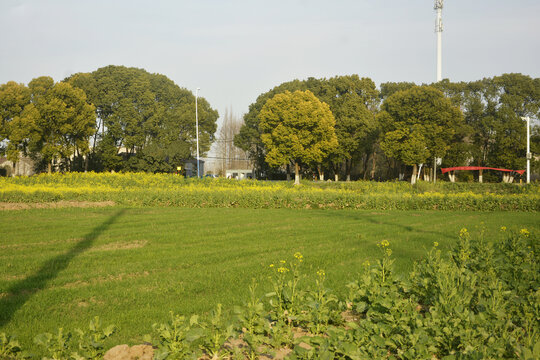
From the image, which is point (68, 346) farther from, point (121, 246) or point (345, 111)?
point (345, 111)

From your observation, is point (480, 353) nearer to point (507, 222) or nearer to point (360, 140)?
point (507, 222)

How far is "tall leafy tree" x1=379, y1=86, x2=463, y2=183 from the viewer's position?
39.5 m

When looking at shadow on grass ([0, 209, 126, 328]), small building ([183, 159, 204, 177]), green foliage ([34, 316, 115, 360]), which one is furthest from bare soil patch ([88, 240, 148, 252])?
small building ([183, 159, 204, 177])

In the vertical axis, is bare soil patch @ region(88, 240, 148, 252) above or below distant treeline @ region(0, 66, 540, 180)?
below

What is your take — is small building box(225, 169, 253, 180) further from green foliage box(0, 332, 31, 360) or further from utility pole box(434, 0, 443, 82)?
green foliage box(0, 332, 31, 360)

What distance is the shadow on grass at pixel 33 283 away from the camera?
4988mm

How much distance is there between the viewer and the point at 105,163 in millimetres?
44875

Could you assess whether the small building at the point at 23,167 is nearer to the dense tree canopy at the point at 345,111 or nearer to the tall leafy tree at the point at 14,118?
the tall leafy tree at the point at 14,118

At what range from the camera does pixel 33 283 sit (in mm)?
6047

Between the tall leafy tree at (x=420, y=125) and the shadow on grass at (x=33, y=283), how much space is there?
35.4 meters

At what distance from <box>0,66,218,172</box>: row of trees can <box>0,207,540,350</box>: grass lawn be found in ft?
77.6

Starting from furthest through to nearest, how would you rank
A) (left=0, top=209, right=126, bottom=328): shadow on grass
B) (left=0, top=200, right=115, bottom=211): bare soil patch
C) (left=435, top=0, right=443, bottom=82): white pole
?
(left=435, top=0, right=443, bottom=82): white pole → (left=0, top=200, right=115, bottom=211): bare soil patch → (left=0, top=209, right=126, bottom=328): shadow on grass

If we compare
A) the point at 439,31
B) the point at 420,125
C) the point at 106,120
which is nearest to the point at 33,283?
the point at 420,125

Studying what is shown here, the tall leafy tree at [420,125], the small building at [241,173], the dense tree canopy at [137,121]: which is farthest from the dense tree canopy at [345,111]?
the small building at [241,173]
